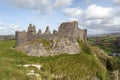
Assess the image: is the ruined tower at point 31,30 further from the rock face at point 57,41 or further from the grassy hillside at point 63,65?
the grassy hillside at point 63,65

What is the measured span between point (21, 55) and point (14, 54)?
187cm

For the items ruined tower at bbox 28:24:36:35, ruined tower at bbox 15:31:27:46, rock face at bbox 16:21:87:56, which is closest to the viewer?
rock face at bbox 16:21:87:56

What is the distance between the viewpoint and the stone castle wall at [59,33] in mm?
57625

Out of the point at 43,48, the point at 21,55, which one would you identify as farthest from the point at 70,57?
the point at 21,55

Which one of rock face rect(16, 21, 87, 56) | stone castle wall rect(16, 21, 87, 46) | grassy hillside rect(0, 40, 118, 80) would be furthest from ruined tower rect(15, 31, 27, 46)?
grassy hillside rect(0, 40, 118, 80)

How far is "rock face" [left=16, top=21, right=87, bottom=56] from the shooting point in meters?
55.5

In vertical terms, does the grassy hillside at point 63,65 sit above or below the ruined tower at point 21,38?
below

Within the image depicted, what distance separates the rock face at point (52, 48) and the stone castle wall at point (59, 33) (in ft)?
5.94

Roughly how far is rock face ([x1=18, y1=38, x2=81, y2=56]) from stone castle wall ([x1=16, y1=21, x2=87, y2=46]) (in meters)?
1.81

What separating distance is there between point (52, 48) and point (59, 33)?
4.56 m

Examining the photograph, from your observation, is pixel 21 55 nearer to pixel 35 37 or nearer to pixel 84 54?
pixel 35 37

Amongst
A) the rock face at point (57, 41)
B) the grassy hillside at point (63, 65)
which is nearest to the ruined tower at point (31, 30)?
the rock face at point (57, 41)

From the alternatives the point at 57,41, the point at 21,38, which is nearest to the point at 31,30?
the point at 21,38

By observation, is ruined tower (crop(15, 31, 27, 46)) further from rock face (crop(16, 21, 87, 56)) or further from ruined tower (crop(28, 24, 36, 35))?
rock face (crop(16, 21, 87, 56))
